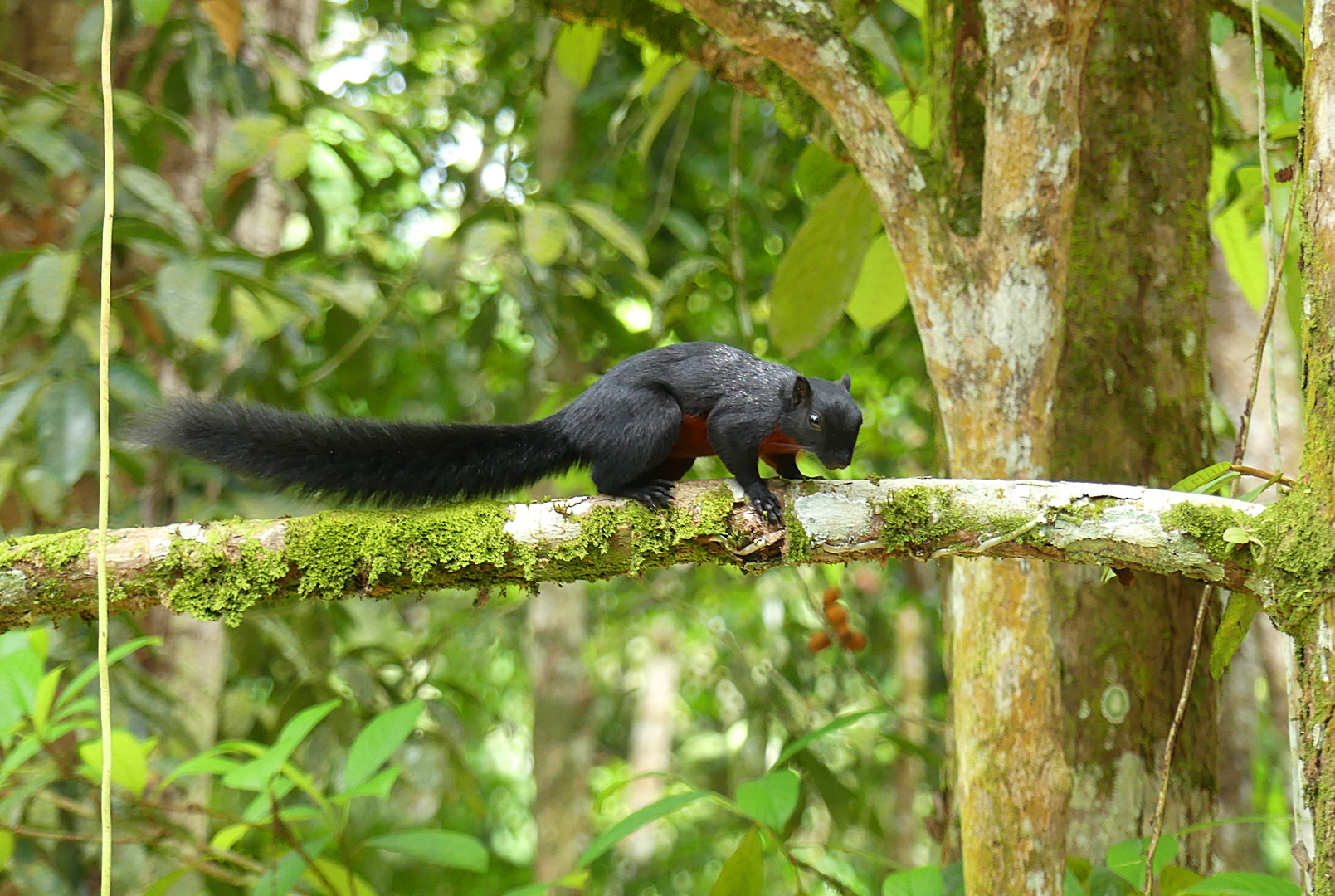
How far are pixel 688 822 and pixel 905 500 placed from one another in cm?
711

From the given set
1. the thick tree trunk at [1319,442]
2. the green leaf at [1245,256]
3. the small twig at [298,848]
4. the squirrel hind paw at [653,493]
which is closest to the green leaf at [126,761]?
the small twig at [298,848]

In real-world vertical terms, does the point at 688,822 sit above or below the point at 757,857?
below

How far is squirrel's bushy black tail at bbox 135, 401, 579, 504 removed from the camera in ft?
5.86

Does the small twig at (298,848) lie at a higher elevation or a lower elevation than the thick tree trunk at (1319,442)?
lower

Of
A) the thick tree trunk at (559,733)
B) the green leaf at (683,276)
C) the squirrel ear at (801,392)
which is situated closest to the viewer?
the squirrel ear at (801,392)

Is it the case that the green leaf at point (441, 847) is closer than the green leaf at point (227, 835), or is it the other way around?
the green leaf at point (441, 847)

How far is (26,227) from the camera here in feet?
11.3

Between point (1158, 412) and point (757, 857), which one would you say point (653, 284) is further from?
point (757, 857)

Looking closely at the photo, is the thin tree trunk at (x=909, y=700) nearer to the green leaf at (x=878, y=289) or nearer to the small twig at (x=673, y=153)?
the small twig at (x=673, y=153)

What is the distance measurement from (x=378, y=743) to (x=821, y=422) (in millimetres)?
1121

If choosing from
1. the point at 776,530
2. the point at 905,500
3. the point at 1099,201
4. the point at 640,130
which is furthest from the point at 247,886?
the point at 640,130

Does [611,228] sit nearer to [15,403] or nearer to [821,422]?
[821,422]

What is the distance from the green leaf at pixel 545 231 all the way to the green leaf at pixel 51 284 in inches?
45.2

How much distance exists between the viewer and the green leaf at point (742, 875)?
1924 millimetres
